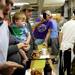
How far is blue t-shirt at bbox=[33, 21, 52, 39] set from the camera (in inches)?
326

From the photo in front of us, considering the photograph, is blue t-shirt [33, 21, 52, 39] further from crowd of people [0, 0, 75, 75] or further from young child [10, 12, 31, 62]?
young child [10, 12, 31, 62]

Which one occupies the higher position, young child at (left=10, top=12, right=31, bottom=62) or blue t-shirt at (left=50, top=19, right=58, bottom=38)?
young child at (left=10, top=12, right=31, bottom=62)

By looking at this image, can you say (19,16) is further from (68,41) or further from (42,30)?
(42,30)

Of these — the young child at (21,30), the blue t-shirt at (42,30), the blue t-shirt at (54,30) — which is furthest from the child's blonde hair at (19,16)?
the blue t-shirt at (54,30)

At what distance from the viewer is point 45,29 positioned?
341 inches

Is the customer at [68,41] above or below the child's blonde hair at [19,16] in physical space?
below

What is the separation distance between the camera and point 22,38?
16.4ft

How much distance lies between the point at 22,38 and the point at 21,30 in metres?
0.15

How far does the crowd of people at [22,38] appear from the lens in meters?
2.94

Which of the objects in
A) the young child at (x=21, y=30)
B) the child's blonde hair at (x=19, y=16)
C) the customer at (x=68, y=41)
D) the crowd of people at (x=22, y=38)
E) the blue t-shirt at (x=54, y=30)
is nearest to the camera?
the crowd of people at (x=22, y=38)

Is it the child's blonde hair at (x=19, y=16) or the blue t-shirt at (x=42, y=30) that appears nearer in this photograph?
the child's blonde hair at (x=19, y=16)

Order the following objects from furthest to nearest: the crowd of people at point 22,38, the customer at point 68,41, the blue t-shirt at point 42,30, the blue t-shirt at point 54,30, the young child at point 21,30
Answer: the blue t-shirt at point 54,30, the blue t-shirt at point 42,30, the customer at point 68,41, the young child at point 21,30, the crowd of people at point 22,38

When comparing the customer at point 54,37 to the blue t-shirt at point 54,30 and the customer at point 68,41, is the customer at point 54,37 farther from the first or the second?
the customer at point 68,41

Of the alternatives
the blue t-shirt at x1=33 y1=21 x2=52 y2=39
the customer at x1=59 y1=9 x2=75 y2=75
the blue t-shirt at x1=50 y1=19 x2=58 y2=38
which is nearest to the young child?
the customer at x1=59 y1=9 x2=75 y2=75
